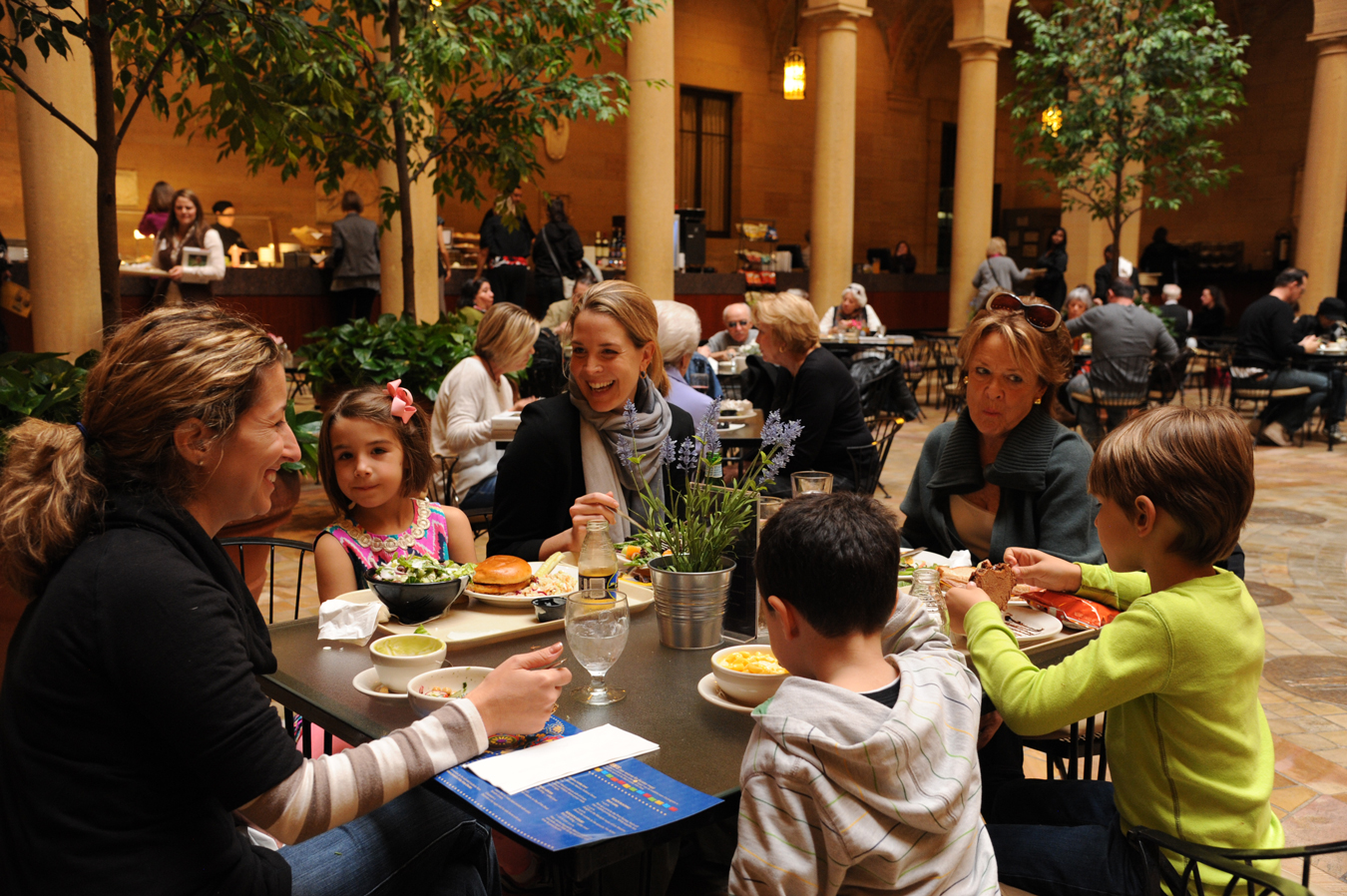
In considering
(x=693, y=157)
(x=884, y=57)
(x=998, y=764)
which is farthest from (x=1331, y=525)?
(x=884, y=57)

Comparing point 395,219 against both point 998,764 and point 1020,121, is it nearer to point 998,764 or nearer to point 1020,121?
point 998,764

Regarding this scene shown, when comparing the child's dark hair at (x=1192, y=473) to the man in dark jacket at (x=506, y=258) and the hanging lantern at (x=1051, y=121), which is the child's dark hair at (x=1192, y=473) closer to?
the man in dark jacket at (x=506, y=258)

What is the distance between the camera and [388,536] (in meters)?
2.70

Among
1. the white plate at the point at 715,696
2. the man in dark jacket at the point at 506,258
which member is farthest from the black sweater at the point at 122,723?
the man in dark jacket at the point at 506,258

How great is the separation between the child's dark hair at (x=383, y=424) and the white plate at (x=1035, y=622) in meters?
1.50

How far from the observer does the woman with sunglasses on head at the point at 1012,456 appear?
265 cm

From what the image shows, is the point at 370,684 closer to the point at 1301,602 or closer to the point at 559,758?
the point at 559,758

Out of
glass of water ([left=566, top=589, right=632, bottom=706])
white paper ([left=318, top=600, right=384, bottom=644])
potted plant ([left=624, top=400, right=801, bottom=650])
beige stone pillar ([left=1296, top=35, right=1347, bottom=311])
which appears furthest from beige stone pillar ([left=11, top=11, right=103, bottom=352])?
beige stone pillar ([left=1296, top=35, right=1347, bottom=311])

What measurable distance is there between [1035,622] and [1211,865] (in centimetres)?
67

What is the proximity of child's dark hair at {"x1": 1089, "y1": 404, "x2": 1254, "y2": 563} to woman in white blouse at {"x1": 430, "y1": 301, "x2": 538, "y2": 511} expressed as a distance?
3.57 meters

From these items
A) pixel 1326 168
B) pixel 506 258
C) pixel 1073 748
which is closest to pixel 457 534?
pixel 1073 748

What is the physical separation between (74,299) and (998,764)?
556cm

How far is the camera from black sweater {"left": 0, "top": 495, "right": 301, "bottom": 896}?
128 centimetres

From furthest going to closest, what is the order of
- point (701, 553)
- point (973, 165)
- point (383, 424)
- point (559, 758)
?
point (973, 165)
point (383, 424)
point (701, 553)
point (559, 758)
